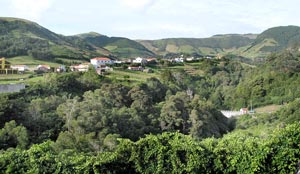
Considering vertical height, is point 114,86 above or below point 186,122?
above

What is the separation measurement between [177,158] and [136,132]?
1715 centimetres

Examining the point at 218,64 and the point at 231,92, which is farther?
the point at 218,64

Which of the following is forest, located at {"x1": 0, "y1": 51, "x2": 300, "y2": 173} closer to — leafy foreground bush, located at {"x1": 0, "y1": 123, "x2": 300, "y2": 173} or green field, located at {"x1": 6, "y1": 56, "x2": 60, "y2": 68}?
leafy foreground bush, located at {"x1": 0, "y1": 123, "x2": 300, "y2": 173}

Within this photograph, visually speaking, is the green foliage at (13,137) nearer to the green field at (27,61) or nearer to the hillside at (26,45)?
the green field at (27,61)

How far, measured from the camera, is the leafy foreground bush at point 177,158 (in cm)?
1229

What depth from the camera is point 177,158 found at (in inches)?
511

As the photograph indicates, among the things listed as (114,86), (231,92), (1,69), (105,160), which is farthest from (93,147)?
(231,92)

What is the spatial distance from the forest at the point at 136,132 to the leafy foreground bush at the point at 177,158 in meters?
0.03

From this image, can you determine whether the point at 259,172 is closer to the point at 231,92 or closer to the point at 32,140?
the point at 32,140

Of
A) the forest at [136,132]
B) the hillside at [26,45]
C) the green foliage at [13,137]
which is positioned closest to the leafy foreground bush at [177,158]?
the forest at [136,132]

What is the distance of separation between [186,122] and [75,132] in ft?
46.1

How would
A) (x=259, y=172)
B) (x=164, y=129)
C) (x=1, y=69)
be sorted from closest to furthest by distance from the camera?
(x=259, y=172) → (x=164, y=129) → (x=1, y=69)

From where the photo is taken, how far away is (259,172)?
12281mm

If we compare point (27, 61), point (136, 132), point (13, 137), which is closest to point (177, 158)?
point (13, 137)
